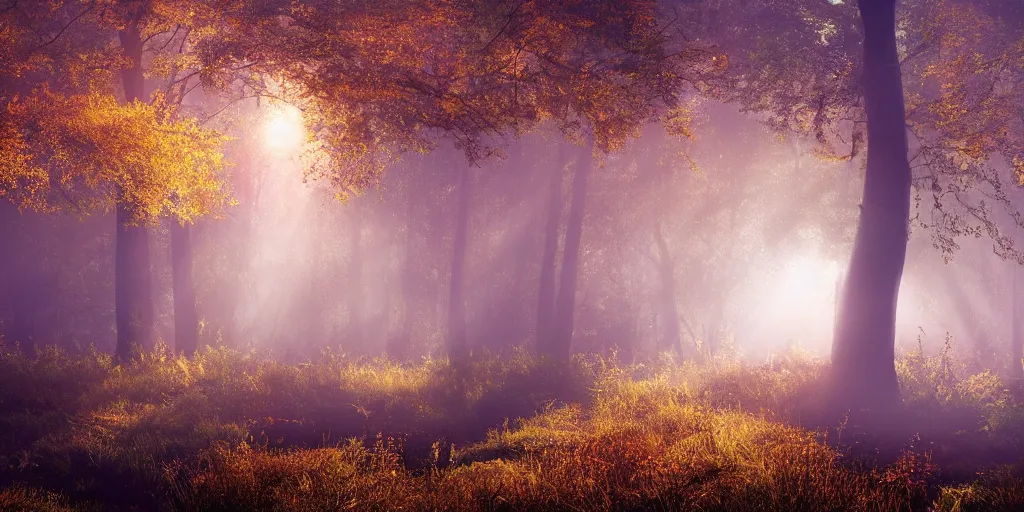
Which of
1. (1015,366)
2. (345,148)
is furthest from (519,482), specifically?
(1015,366)

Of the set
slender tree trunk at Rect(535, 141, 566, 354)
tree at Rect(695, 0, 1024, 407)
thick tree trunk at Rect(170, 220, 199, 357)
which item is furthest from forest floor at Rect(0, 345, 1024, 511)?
slender tree trunk at Rect(535, 141, 566, 354)

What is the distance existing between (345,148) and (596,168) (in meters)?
18.0

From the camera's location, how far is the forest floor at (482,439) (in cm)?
696

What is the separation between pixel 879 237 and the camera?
14.0 meters

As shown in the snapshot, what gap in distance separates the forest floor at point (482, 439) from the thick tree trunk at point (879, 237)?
0.83 metres

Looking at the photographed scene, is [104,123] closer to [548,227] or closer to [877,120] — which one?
[548,227]

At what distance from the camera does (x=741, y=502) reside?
6.46 metres

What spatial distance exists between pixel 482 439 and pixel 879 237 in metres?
8.73

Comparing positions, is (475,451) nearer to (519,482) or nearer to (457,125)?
(519,482)

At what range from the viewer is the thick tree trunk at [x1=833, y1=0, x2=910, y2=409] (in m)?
13.9

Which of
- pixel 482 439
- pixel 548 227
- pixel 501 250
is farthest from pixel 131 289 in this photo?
pixel 501 250

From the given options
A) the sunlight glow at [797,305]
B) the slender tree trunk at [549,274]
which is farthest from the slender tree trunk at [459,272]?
the sunlight glow at [797,305]

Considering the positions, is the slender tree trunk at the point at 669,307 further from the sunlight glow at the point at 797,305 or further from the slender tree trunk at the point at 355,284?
the slender tree trunk at the point at 355,284

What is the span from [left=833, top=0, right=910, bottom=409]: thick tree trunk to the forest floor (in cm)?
83
